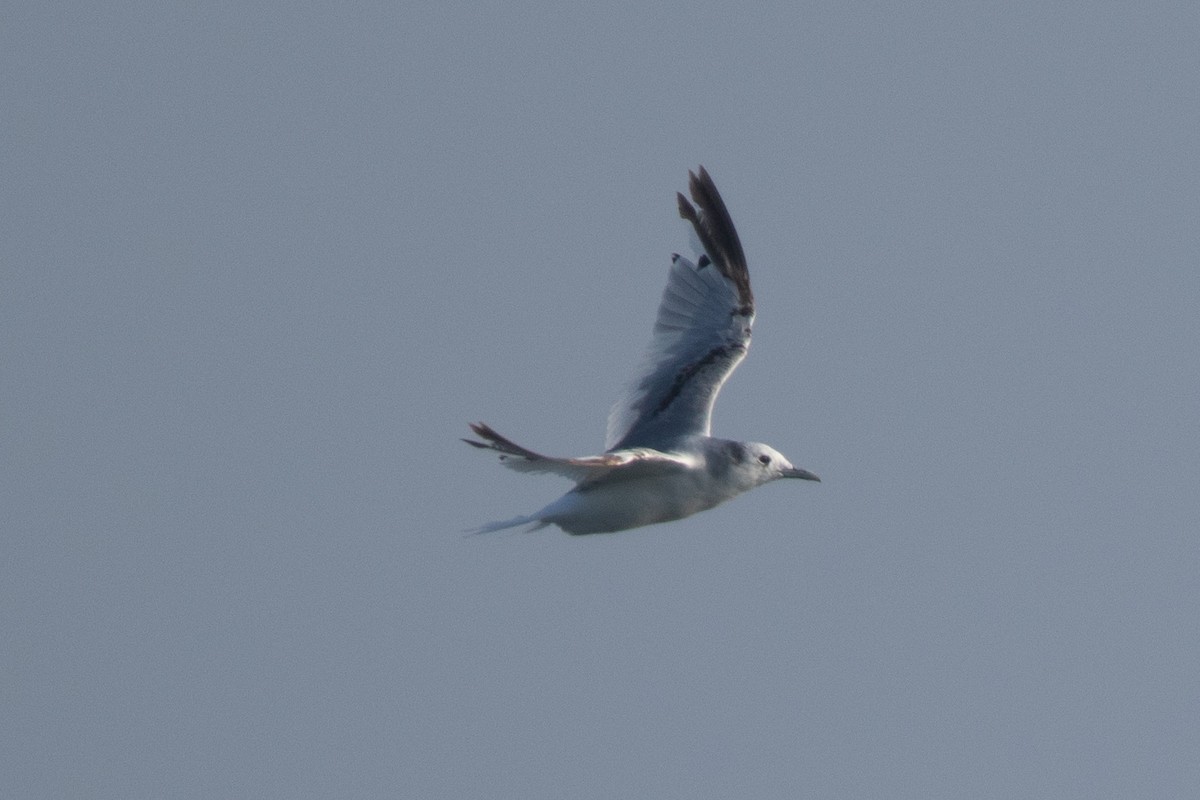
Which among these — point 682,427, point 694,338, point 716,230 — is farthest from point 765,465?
point 716,230

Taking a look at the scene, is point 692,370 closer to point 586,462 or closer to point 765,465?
point 765,465

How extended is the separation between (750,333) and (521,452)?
16.9 feet

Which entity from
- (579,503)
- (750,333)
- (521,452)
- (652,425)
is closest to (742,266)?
(750,333)

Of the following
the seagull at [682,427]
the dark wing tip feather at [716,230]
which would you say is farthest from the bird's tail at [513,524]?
the dark wing tip feather at [716,230]

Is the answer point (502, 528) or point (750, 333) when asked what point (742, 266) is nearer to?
point (750, 333)

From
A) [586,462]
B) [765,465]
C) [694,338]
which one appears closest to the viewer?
[586,462]

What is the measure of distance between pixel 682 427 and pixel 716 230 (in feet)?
7.93

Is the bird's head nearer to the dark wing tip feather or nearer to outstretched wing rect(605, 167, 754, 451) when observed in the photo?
outstretched wing rect(605, 167, 754, 451)

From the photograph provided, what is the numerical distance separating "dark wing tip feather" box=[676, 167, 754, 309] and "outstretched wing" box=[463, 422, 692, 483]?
8.29 feet

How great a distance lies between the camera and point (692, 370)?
57.9 feet

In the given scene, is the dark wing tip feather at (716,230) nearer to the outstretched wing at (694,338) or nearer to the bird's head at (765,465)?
the outstretched wing at (694,338)

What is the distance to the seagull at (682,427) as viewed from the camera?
1557 cm

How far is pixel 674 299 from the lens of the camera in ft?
60.1

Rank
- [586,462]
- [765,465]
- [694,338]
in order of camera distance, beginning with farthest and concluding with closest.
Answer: [694,338] < [765,465] < [586,462]
